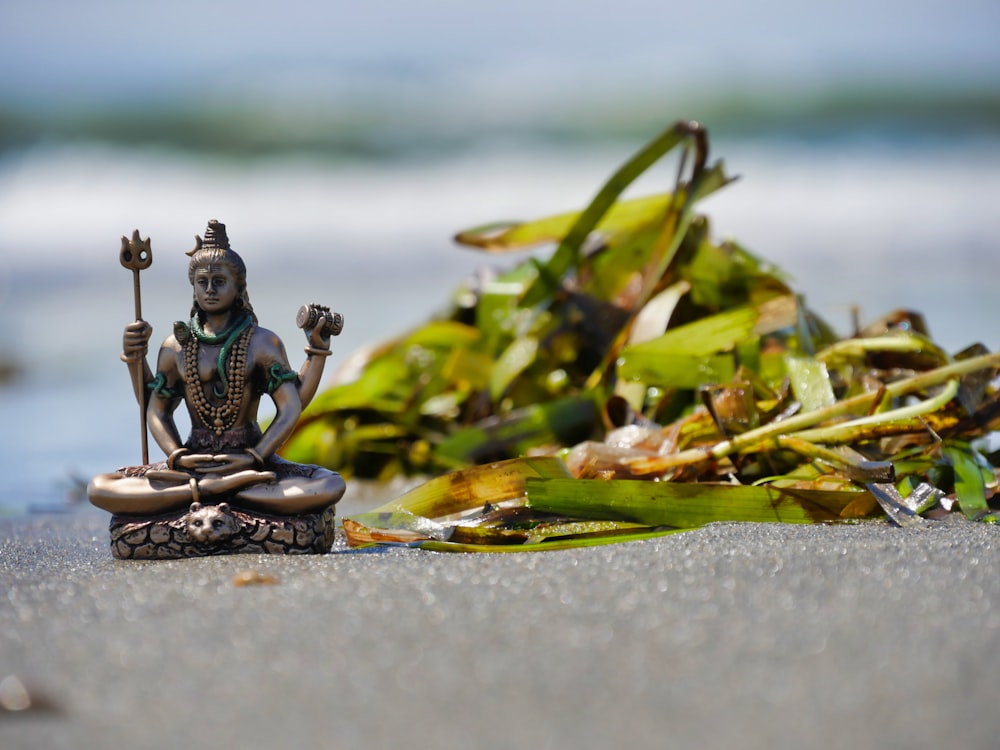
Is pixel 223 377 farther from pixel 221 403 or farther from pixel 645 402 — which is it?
pixel 645 402

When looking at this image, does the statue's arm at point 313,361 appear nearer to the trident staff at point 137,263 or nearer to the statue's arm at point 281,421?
the statue's arm at point 281,421

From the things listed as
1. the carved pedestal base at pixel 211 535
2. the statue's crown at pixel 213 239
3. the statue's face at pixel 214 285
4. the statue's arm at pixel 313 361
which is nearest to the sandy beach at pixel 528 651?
the carved pedestal base at pixel 211 535

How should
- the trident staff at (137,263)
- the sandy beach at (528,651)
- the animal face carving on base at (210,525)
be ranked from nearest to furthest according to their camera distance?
1. the sandy beach at (528,651)
2. the animal face carving on base at (210,525)
3. the trident staff at (137,263)

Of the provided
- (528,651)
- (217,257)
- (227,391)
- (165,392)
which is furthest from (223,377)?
(528,651)

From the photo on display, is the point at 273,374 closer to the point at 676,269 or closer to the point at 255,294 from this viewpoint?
the point at 676,269

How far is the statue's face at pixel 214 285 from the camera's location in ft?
6.43

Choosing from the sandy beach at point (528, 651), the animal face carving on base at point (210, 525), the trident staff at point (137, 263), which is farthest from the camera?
the trident staff at point (137, 263)

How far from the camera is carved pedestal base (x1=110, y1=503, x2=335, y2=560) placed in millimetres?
1834

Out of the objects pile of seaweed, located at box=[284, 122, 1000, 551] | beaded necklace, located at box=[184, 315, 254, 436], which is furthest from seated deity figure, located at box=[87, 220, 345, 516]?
pile of seaweed, located at box=[284, 122, 1000, 551]

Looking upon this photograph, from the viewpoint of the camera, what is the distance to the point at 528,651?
3.94 ft

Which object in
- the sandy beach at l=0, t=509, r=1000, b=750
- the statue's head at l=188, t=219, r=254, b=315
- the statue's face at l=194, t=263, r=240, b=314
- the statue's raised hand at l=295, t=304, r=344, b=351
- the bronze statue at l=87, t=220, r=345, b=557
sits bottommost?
the sandy beach at l=0, t=509, r=1000, b=750

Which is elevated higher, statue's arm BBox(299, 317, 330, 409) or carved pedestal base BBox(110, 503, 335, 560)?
statue's arm BBox(299, 317, 330, 409)

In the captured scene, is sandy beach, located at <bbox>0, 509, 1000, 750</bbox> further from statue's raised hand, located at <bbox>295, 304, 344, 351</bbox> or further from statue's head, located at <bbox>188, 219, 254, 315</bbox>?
statue's head, located at <bbox>188, 219, 254, 315</bbox>

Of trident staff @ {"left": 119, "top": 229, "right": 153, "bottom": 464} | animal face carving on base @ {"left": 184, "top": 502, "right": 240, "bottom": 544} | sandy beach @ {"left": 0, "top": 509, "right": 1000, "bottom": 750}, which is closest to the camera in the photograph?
sandy beach @ {"left": 0, "top": 509, "right": 1000, "bottom": 750}
